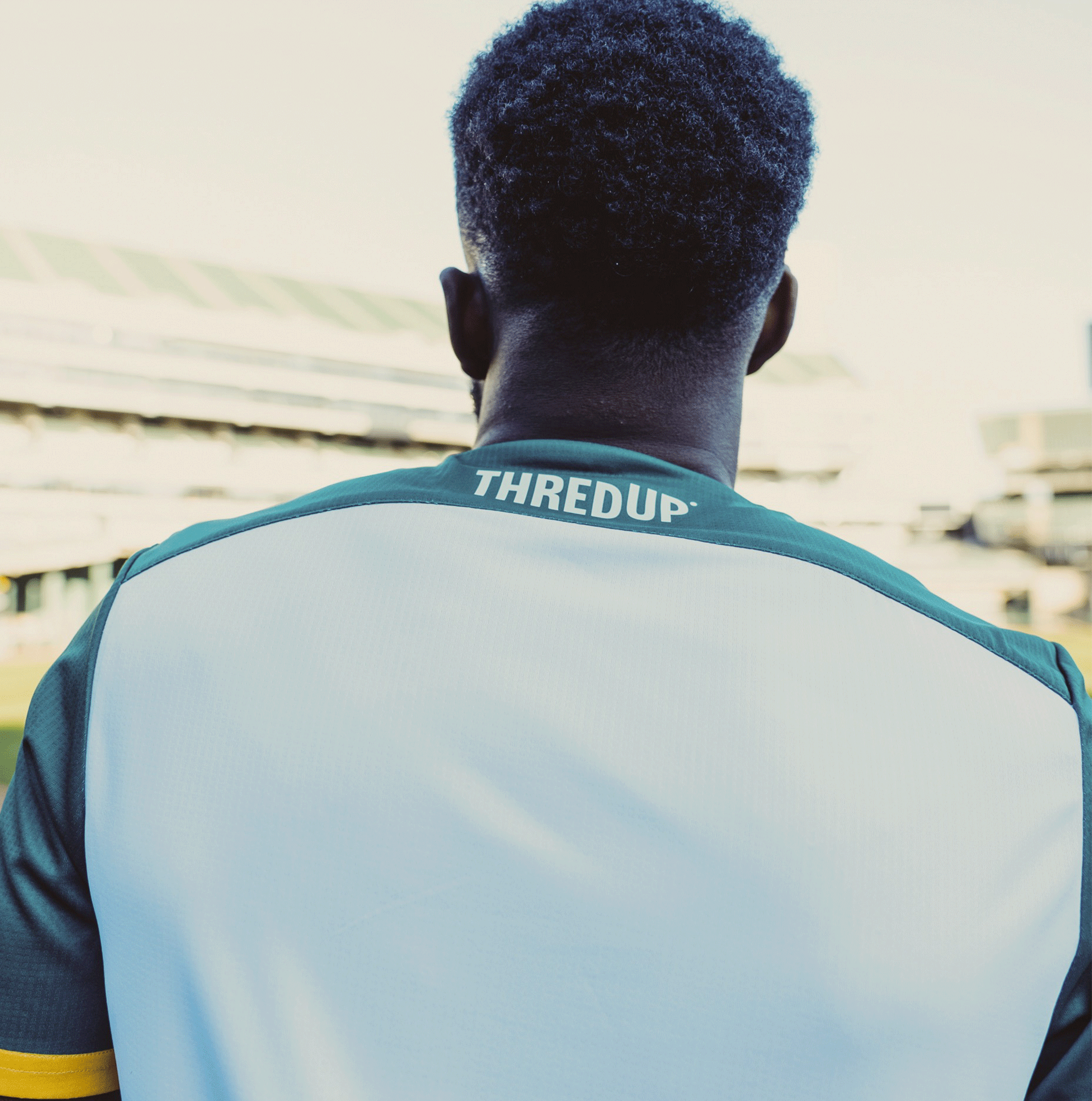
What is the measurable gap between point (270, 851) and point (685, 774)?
0.29 metres

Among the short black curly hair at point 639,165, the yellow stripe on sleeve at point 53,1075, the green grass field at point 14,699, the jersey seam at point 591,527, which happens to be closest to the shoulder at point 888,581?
the jersey seam at point 591,527

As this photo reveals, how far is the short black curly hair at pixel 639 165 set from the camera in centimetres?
81

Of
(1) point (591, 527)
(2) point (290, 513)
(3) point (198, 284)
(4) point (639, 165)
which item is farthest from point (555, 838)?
(3) point (198, 284)

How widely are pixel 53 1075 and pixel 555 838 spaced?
450mm

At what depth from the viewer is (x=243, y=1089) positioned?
61 cm

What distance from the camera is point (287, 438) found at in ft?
49.5

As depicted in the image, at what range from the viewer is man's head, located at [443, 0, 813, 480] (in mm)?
809

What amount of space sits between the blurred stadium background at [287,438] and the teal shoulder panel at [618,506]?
6419 mm

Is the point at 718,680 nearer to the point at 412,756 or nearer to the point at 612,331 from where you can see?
the point at 412,756

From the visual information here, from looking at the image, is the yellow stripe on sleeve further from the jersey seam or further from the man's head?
the man's head

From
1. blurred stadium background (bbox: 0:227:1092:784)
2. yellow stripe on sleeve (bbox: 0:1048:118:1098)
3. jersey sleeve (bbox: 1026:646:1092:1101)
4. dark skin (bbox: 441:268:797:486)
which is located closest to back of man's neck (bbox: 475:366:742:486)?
dark skin (bbox: 441:268:797:486)

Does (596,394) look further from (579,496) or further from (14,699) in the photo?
(14,699)

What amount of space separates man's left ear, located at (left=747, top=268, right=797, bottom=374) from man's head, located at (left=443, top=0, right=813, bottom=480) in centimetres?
5

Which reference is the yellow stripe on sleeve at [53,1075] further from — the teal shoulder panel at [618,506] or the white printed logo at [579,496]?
the white printed logo at [579,496]
